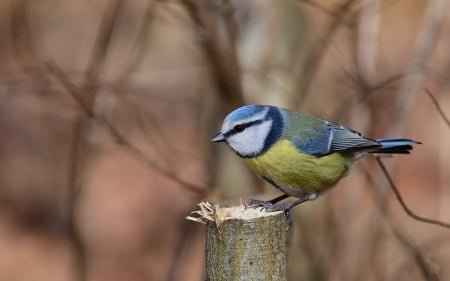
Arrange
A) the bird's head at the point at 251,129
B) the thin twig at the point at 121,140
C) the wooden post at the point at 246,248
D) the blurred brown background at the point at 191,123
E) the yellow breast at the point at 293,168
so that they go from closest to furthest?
the wooden post at the point at 246,248, the bird's head at the point at 251,129, the yellow breast at the point at 293,168, the thin twig at the point at 121,140, the blurred brown background at the point at 191,123

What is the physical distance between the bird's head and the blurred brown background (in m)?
0.28

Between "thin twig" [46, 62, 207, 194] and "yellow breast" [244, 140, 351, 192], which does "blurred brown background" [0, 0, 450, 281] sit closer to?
"thin twig" [46, 62, 207, 194]

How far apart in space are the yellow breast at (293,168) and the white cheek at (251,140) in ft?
0.09

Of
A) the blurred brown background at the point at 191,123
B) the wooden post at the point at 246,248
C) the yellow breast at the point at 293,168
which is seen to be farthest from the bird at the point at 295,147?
the wooden post at the point at 246,248

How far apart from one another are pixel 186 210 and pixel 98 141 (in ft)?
7.12

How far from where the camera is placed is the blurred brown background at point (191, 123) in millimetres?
3021

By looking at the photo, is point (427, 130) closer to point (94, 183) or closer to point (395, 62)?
point (395, 62)

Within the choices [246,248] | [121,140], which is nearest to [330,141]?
[121,140]

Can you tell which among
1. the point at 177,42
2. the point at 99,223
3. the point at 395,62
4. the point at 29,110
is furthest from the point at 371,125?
the point at 177,42

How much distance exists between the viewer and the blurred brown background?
302 centimetres

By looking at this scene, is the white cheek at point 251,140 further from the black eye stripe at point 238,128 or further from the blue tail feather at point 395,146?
the blue tail feather at point 395,146

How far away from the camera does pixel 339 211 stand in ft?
11.2

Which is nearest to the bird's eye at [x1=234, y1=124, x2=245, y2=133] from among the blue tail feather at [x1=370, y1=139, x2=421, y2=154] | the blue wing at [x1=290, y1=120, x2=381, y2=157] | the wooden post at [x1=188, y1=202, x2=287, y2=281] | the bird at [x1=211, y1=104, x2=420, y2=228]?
the bird at [x1=211, y1=104, x2=420, y2=228]

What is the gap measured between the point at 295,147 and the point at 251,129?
0.21 m
